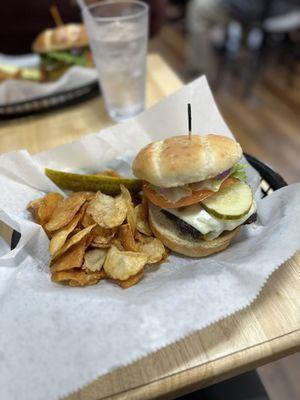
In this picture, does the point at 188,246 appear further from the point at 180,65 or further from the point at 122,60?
the point at 180,65

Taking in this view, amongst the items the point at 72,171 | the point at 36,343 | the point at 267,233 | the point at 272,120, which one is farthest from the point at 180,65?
the point at 36,343

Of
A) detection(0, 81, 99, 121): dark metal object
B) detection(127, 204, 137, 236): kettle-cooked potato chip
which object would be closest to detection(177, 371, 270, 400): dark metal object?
detection(127, 204, 137, 236): kettle-cooked potato chip

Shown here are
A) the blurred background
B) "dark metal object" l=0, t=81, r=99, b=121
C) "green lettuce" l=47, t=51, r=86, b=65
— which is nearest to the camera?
"dark metal object" l=0, t=81, r=99, b=121

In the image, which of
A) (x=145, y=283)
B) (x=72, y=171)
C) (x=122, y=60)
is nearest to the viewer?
(x=145, y=283)

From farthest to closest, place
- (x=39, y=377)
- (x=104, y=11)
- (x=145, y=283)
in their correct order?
(x=104, y=11)
(x=145, y=283)
(x=39, y=377)

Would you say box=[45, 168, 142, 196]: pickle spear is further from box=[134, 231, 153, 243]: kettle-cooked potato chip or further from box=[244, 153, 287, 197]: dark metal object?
box=[244, 153, 287, 197]: dark metal object

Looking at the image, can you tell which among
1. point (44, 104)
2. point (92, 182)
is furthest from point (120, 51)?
point (92, 182)

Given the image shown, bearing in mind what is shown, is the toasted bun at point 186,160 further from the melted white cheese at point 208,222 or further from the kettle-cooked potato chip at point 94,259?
the kettle-cooked potato chip at point 94,259
